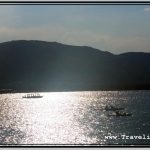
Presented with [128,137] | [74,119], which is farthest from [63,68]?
[128,137]

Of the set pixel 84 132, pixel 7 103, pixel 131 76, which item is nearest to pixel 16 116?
pixel 7 103

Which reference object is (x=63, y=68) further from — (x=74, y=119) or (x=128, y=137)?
(x=128, y=137)

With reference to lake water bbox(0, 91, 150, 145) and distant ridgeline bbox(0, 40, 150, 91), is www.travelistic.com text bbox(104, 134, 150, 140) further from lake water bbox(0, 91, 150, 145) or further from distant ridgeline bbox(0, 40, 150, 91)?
distant ridgeline bbox(0, 40, 150, 91)

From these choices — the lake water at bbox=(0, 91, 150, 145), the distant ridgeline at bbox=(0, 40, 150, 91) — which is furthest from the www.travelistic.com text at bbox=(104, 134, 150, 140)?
the distant ridgeline at bbox=(0, 40, 150, 91)

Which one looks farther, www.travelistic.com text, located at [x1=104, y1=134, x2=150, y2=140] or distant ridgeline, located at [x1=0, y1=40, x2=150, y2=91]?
distant ridgeline, located at [x1=0, y1=40, x2=150, y2=91]

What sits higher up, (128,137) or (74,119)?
(74,119)

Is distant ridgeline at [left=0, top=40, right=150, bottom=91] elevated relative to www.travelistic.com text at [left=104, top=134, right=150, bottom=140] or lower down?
elevated
